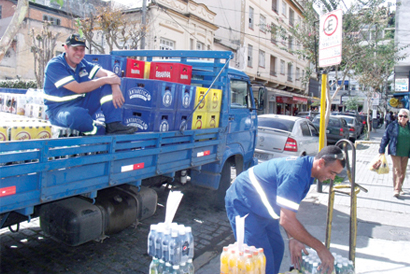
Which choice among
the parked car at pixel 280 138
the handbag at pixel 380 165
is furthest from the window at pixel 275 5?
the handbag at pixel 380 165

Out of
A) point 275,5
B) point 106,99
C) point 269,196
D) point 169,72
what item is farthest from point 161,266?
point 275,5

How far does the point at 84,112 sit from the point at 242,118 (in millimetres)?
3355

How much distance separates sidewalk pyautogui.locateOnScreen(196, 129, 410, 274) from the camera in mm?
4184

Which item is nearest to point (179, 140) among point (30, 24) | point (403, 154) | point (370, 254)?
point (370, 254)

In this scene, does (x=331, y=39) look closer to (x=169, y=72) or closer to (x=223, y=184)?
(x=169, y=72)

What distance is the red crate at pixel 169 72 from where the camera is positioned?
5258 mm

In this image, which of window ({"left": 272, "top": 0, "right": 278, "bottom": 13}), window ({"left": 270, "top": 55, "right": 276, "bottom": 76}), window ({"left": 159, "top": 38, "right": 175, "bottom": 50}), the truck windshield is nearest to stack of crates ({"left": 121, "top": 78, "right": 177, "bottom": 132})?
the truck windshield

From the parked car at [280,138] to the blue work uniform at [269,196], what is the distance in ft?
18.1

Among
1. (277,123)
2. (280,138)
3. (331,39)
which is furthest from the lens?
(277,123)

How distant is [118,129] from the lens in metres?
3.80

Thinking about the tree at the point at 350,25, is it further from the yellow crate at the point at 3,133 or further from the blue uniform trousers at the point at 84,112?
the yellow crate at the point at 3,133

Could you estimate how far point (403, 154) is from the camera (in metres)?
6.98

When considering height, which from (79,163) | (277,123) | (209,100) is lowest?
(79,163)

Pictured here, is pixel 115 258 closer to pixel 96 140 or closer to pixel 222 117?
pixel 96 140
